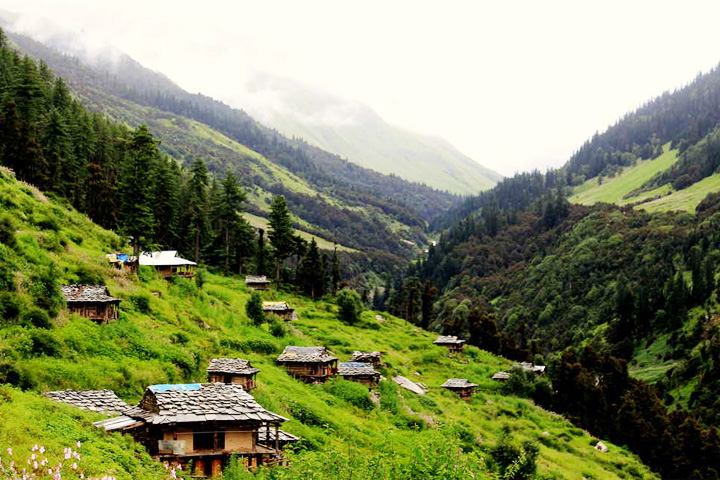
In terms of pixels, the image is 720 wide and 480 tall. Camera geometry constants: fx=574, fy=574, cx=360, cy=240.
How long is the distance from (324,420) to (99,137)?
3667 inches

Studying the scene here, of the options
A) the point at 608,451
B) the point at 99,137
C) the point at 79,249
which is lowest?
the point at 608,451

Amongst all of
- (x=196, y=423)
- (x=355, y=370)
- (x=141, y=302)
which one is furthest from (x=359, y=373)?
(x=196, y=423)

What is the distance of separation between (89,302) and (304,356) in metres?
21.2

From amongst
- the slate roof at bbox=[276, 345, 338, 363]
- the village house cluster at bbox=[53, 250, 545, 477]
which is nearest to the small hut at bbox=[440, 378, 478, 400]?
the slate roof at bbox=[276, 345, 338, 363]

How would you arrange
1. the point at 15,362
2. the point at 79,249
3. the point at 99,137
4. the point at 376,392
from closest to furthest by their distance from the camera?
the point at 15,362, the point at 79,249, the point at 376,392, the point at 99,137

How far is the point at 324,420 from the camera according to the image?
140 ft

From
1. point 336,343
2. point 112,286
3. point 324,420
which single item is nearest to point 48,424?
point 324,420

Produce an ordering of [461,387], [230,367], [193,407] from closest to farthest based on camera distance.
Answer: [193,407] < [230,367] < [461,387]

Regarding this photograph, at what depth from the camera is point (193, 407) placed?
91.7 ft

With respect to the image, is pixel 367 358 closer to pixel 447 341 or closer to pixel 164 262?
pixel 164 262

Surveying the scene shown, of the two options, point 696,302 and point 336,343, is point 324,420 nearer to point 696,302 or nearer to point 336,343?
point 336,343

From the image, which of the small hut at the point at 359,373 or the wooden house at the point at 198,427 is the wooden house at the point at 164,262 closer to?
the small hut at the point at 359,373

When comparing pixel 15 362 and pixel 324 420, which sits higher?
pixel 15 362

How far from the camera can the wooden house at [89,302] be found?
1565 inches
